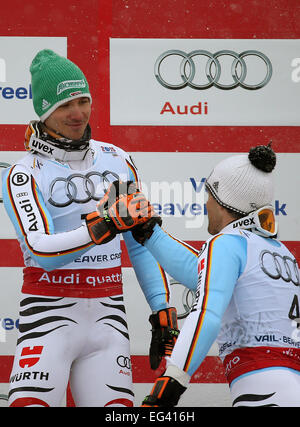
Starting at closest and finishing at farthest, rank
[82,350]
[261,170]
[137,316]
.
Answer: [261,170], [82,350], [137,316]

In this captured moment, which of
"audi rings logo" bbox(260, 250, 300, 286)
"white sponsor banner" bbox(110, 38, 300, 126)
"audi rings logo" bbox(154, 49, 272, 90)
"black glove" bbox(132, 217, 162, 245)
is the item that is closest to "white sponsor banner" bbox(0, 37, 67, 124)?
"white sponsor banner" bbox(110, 38, 300, 126)

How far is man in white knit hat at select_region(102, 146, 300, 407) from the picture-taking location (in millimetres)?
1874

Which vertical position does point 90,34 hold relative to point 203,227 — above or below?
above

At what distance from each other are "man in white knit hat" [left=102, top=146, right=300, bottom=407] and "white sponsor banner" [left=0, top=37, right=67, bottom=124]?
1.51 meters

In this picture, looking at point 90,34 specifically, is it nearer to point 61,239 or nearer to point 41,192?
point 41,192

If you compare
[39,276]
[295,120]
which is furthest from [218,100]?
[39,276]

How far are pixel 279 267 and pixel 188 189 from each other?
4.68 feet

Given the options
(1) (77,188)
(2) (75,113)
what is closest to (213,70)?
(2) (75,113)

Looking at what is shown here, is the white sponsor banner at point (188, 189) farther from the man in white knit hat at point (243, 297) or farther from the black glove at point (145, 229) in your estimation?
the man in white knit hat at point (243, 297)

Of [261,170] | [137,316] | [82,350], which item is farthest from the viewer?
[137,316]

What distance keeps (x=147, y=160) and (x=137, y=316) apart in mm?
804

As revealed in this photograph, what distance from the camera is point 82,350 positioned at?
246 cm

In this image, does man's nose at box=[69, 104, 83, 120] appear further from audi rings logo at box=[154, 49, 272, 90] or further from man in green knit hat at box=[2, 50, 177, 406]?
audi rings logo at box=[154, 49, 272, 90]

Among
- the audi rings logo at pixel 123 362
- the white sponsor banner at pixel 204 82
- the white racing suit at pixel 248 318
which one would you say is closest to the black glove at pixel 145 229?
the white racing suit at pixel 248 318
